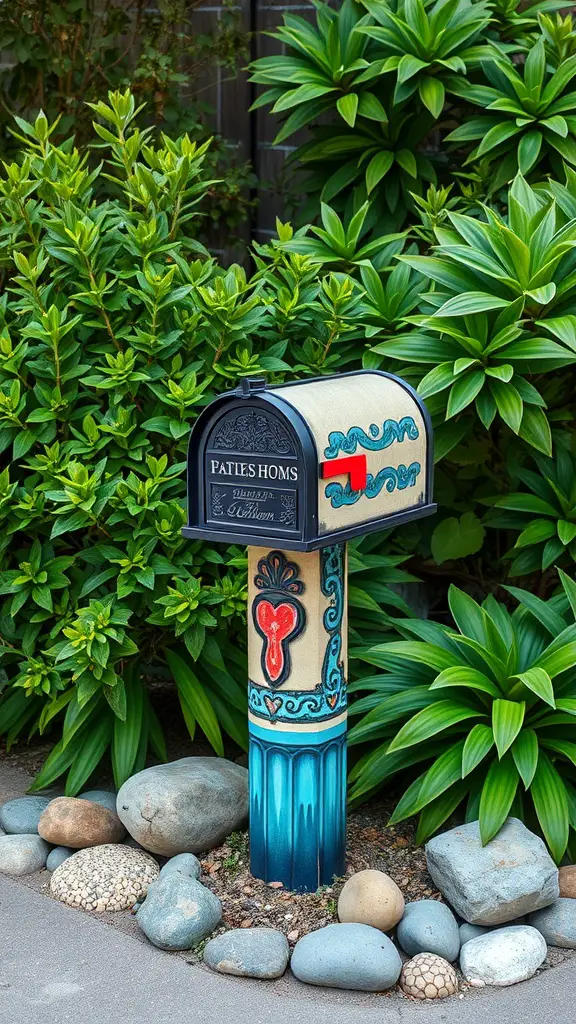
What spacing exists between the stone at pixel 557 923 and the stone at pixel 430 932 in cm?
25

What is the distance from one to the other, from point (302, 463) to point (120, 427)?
1058 millimetres

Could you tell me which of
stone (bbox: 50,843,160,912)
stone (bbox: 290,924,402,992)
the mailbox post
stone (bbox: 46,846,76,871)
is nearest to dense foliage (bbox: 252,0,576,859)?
the mailbox post

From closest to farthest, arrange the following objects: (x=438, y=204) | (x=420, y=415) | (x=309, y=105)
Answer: (x=420, y=415)
(x=438, y=204)
(x=309, y=105)

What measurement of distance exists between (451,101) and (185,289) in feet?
6.64

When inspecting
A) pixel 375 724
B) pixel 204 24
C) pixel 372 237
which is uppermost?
pixel 204 24

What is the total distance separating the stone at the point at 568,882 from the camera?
143 inches

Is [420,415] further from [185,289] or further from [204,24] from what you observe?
[204,24]

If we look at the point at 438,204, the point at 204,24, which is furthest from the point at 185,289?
the point at 204,24

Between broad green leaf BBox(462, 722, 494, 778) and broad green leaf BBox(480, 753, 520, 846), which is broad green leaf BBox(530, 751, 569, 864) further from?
broad green leaf BBox(462, 722, 494, 778)

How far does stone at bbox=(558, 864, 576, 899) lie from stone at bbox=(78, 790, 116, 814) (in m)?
1.46

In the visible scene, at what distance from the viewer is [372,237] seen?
5289mm

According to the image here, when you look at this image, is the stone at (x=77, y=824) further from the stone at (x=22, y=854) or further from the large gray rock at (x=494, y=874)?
the large gray rock at (x=494, y=874)

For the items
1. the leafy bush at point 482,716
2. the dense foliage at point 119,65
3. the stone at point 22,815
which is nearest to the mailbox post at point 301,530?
the leafy bush at point 482,716

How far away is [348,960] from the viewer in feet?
10.5
